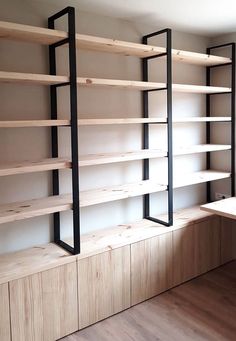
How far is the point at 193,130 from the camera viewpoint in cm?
372

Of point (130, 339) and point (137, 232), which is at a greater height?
point (137, 232)

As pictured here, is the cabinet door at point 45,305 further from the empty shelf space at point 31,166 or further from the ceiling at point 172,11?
the ceiling at point 172,11

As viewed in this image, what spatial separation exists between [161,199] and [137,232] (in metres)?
0.63

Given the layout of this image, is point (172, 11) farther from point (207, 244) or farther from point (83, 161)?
point (207, 244)

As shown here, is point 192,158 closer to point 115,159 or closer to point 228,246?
point 228,246

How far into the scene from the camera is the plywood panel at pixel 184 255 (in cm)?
315

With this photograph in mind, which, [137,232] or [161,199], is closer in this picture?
[137,232]

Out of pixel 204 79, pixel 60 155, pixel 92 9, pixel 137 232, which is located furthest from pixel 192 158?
pixel 92 9

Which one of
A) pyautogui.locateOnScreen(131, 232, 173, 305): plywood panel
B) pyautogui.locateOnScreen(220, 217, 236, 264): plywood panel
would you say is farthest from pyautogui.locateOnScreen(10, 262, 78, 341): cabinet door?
pyautogui.locateOnScreen(220, 217, 236, 264): plywood panel

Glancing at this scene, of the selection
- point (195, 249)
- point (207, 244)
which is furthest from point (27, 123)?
point (207, 244)

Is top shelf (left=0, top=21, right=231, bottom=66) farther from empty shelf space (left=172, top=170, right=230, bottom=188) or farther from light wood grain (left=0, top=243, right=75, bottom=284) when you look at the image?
light wood grain (left=0, top=243, right=75, bottom=284)

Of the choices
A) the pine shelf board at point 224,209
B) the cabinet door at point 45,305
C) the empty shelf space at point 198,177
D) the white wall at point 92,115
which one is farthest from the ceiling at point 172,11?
the cabinet door at point 45,305

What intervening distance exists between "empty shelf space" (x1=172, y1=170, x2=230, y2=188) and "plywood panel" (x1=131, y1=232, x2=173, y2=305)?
19.7 inches

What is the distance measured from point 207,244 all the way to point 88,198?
143 centimetres
